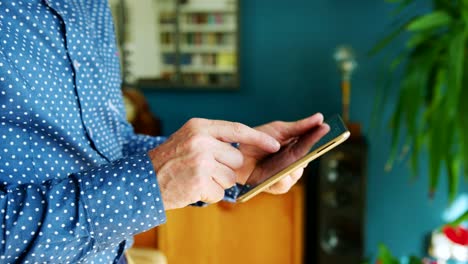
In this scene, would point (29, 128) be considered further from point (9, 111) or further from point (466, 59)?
point (466, 59)

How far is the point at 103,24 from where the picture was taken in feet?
2.69

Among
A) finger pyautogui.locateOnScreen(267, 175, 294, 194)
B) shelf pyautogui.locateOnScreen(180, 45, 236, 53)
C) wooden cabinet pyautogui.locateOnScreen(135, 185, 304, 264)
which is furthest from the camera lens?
shelf pyautogui.locateOnScreen(180, 45, 236, 53)

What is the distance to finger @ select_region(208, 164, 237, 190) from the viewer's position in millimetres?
560

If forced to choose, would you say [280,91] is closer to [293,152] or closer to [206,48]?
[206,48]

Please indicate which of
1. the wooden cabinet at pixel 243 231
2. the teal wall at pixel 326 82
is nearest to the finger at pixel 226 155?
the wooden cabinet at pixel 243 231

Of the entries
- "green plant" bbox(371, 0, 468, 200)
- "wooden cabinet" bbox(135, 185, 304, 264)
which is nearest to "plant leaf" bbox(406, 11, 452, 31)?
"green plant" bbox(371, 0, 468, 200)

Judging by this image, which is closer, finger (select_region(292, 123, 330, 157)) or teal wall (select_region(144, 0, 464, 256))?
finger (select_region(292, 123, 330, 157))

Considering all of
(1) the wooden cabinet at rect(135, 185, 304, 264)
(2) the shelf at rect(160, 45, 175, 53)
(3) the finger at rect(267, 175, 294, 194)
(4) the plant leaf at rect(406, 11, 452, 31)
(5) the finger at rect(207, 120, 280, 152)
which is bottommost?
(1) the wooden cabinet at rect(135, 185, 304, 264)

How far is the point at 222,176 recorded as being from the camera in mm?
568

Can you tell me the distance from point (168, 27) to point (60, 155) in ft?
5.75

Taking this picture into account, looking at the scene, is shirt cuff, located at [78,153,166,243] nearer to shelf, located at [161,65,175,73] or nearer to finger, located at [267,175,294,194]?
finger, located at [267,175,294,194]

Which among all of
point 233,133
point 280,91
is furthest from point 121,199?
point 280,91

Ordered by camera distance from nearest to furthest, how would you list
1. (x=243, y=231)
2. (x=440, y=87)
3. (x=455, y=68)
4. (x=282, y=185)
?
(x=282, y=185) < (x=455, y=68) < (x=440, y=87) < (x=243, y=231)

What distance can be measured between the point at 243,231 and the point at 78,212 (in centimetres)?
148
